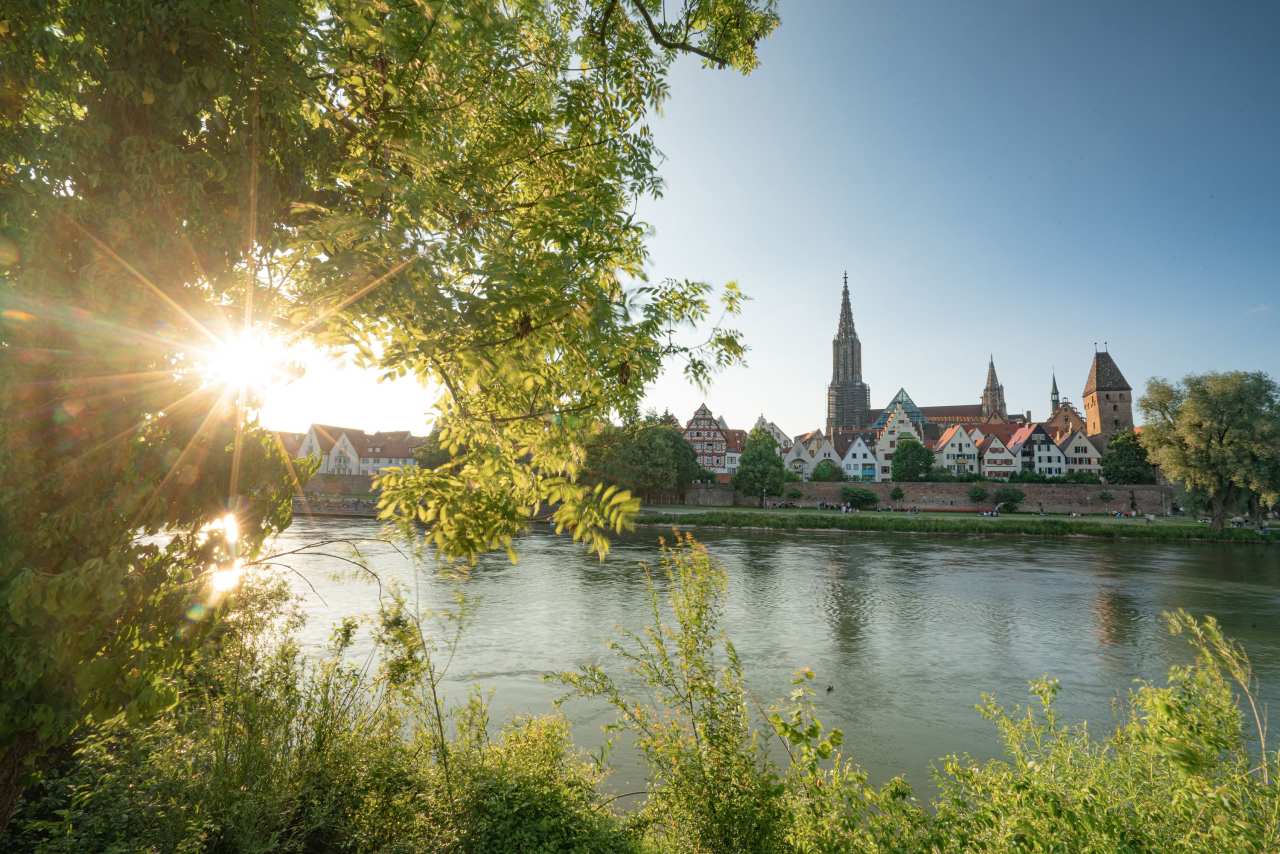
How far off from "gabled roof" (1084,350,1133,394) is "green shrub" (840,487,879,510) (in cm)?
5123

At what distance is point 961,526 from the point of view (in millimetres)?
50938

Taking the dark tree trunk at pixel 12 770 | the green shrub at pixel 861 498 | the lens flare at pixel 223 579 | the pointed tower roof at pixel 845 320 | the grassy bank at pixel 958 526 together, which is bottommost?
the grassy bank at pixel 958 526

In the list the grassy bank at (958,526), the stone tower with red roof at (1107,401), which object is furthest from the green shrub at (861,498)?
the stone tower with red roof at (1107,401)

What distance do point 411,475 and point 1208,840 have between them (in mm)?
5395

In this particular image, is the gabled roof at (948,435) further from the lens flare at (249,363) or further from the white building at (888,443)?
the lens flare at (249,363)

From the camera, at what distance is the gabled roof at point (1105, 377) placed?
9681 cm

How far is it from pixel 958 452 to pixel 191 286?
10151 centimetres

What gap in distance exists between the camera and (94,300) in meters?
2.97

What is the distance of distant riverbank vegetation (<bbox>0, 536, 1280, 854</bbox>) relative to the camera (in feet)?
13.8

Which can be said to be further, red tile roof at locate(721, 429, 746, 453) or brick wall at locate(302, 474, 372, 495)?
red tile roof at locate(721, 429, 746, 453)

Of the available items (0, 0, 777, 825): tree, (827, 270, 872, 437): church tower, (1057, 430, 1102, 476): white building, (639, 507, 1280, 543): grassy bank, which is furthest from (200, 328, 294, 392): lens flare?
(827, 270, 872, 437): church tower

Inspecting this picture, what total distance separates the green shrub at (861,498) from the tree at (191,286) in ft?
233

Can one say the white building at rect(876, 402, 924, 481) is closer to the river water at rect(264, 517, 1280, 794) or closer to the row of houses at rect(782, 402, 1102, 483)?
the row of houses at rect(782, 402, 1102, 483)

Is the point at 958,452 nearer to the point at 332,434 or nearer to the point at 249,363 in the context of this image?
the point at 332,434
